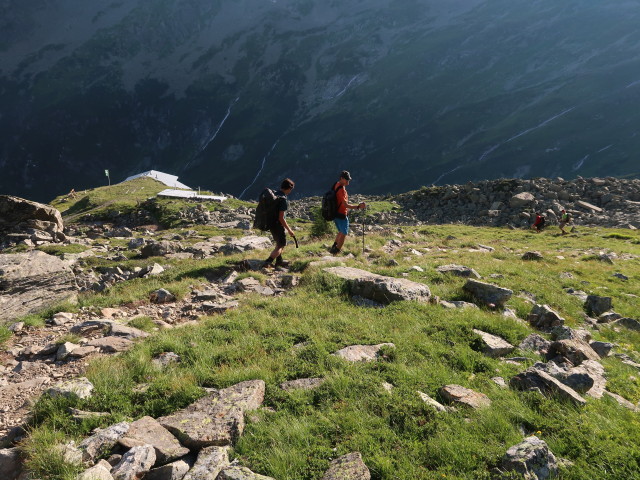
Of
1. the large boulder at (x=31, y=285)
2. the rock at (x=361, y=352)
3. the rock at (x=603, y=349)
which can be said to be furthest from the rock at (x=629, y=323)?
the large boulder at (x=31, y=285)

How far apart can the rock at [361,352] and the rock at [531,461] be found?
8.75 ft

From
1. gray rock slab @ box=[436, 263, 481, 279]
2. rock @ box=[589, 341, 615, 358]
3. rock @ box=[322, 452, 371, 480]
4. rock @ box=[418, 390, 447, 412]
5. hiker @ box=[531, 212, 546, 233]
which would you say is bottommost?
hiker @ box=[531, 212, 546, 233]

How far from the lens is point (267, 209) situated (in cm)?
1273

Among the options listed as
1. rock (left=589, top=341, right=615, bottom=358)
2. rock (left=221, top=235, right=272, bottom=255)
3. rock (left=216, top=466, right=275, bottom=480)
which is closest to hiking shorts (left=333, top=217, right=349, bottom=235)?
rock (left=221, top=235, right=272, bottom=255)

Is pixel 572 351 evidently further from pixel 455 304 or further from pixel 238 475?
pixel 238 475

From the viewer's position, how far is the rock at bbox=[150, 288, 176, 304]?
33.8ft

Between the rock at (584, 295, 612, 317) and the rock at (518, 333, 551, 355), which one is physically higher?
the rock at (518, 333, 551, 355)

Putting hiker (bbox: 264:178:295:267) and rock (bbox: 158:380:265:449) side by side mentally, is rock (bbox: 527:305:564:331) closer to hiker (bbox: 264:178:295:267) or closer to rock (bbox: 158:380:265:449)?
rock (bbox: 158:380:265:449)

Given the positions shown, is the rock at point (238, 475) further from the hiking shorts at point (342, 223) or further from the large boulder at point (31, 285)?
the hiking shorts at point (342, 223)

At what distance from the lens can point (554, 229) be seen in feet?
99.9

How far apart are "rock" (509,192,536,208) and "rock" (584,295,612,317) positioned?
3031 cm

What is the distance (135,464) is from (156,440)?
0.46 m

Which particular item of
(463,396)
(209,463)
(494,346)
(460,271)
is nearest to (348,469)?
(209,463)

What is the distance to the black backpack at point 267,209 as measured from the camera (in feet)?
41.7
